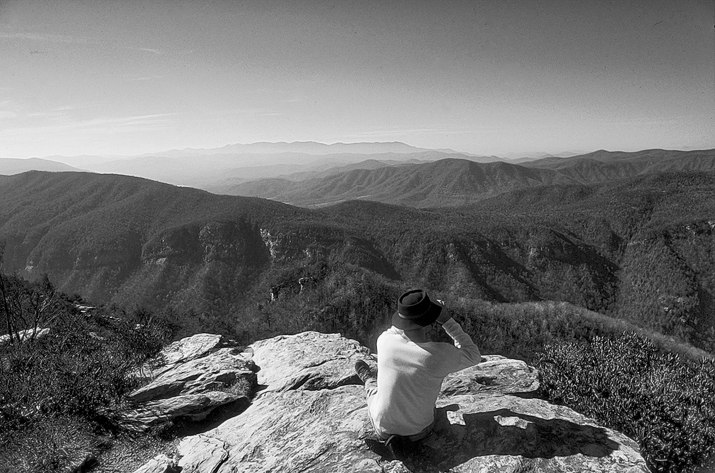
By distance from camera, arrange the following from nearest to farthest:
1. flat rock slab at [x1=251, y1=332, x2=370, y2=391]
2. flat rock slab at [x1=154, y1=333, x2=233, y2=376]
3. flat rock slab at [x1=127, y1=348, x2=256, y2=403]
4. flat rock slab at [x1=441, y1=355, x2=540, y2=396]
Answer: flat rock slab at [x1=441, y1=355, x2=540, y2=396], flat rock slab at [x1=127, y1=348, x2=256, y2=403], flat rock slab at [x1=251, y1=332, x2=370, y2=391], flat rock slab at [x1=154, y1=333, x2=233, y2=376]

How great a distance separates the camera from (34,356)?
11195 mm

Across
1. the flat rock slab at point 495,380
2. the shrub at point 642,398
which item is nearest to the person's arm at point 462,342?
the flat rock slab at point 495,380

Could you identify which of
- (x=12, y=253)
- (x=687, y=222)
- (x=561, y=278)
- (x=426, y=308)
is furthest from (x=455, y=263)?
(x=12, y=253)

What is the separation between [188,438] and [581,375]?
29.6ft

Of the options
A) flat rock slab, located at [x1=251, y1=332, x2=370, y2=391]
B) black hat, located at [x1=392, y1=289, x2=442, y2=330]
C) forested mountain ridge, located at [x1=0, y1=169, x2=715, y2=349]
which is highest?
black hat, located at [x1=392, y1=289, x2=442, y2=330]

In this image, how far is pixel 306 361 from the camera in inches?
425

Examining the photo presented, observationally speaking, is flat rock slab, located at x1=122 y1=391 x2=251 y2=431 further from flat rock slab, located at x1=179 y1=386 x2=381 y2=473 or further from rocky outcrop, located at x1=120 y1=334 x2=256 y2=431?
flat rock slab, located at x1=179 y1=386 x2=381 y2=473

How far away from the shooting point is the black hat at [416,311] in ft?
14.1

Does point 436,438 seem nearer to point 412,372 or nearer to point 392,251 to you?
point 412,372

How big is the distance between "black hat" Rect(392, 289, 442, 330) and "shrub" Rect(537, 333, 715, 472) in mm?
5226

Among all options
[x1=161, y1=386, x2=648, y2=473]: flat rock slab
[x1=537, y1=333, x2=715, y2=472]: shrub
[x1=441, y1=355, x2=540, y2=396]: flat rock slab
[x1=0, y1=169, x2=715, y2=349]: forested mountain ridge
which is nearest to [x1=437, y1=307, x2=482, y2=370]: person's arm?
[x1=161, y1=386, x2=648, y2=473]: flat rock slab

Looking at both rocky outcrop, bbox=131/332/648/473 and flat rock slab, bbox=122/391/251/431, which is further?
flat rock slab, bbox=122/391/251/431

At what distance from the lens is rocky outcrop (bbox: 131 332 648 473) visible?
4.97 m

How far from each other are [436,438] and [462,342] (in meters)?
1.81
